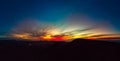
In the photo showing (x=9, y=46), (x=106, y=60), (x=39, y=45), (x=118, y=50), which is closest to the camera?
(x=106, y=60)

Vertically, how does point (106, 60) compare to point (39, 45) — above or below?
below

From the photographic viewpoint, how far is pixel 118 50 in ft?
79.4

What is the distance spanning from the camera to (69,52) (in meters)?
23.8

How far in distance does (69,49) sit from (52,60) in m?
2.27

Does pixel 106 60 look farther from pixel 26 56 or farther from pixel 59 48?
pixel 26 56

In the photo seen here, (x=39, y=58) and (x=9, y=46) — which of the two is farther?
(x=9, y=46)

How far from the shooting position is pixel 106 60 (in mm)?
22578

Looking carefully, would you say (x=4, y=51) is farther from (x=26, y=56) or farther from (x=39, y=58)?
(x=39, y=58)

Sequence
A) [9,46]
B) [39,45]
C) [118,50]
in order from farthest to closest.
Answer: [9,46] → [39,45] → [118,50]

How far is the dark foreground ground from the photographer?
2312 cm

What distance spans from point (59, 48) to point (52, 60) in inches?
92.2

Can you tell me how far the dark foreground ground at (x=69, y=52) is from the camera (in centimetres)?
2312

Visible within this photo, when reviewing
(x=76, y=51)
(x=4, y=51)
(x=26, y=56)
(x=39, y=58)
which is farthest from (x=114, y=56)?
(x=4, y=51)

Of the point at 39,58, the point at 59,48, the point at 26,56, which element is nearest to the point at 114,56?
the point at 59,48
